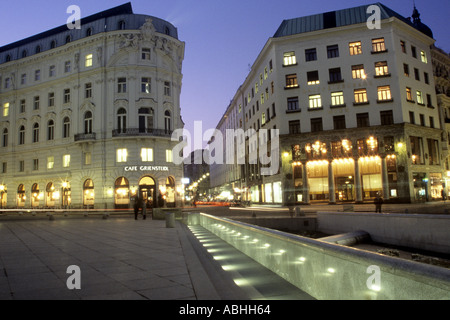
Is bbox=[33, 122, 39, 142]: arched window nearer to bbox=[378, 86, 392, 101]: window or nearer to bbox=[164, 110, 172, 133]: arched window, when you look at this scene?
bbox=[164, 110, 172, 133]: arched window

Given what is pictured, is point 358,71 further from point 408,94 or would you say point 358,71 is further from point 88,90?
point 88,90

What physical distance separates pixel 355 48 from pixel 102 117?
1260 inches

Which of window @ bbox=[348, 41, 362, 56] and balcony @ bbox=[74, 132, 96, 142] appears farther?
balcony @ bbox=[74, 132, 96, 142]

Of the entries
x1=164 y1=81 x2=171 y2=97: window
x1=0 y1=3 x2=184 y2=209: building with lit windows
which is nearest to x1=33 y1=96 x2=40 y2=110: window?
x1=0 y1=3 x2=184 y2=209: building with lit windows

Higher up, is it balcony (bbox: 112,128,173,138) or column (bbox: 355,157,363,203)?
balcony (bbox: 112,128,173,138)

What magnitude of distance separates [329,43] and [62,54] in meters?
35.0

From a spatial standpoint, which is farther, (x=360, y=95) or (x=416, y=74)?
(x=416, y=74)

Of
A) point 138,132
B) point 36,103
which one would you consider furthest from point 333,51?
point 36,103

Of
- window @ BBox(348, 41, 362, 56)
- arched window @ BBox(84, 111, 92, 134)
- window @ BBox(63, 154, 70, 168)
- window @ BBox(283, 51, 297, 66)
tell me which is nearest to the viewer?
window @ BBox(348, 41, 362, 56)

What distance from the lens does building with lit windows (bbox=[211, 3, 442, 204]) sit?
39.4 metres

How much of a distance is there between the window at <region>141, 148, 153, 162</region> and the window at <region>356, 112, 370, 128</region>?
24912mm

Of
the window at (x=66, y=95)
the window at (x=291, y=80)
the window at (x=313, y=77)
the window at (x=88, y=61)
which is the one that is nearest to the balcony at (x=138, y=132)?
the window at (x=66, y=95)

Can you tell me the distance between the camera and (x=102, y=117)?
140ft

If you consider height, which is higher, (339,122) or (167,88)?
(167,88)
